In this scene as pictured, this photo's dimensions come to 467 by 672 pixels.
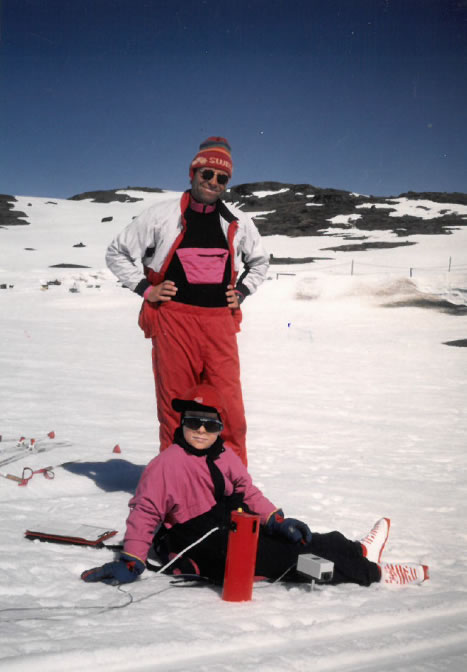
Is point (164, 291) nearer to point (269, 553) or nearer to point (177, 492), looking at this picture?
point (177, 492)

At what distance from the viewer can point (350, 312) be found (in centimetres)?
1725

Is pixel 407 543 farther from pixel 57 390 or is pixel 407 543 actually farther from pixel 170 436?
pixel 57 390

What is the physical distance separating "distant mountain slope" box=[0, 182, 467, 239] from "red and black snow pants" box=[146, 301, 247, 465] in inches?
1366

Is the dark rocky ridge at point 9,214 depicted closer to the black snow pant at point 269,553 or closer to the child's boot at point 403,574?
the black snow pant at point 269,553

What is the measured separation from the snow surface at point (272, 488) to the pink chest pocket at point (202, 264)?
4.73 feet

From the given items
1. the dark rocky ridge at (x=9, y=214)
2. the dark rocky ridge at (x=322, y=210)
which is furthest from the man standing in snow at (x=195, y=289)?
the dark rocky ridge at (x=9, y=214)

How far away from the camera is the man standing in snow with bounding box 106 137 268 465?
3.70 metres

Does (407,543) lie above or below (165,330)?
below

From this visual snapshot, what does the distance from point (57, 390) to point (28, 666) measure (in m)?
5.91

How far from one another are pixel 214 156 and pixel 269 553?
216cm

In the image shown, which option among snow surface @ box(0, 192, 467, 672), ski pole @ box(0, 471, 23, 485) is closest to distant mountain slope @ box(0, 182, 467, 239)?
snow surface @ box(0, 192, 467, 672)

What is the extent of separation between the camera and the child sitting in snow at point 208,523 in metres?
2.85

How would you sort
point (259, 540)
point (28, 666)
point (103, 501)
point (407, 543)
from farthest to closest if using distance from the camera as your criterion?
point (103, 501) → point (407, 543) → point (259, 540) → point (28, 666)

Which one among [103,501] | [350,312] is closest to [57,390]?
[103,501]
